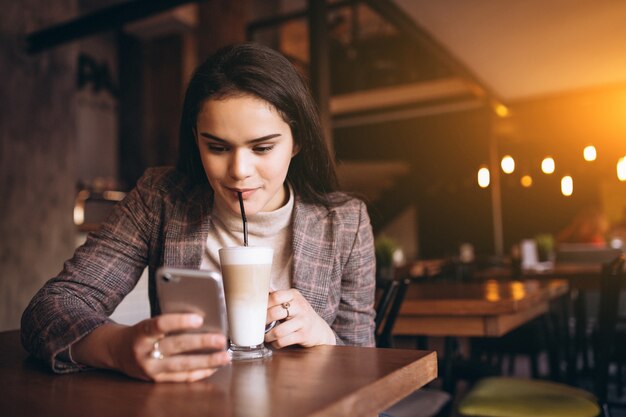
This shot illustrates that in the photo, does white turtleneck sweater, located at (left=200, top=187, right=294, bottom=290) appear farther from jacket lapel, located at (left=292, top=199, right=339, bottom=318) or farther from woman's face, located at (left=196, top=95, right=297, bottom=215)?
woman's face, located at (left=196, top=95, right=297, bottom=215)

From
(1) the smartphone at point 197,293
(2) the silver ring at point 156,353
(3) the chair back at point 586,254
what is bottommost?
(3) the chair back at point 586,254

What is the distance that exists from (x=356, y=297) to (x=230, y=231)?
371 mm

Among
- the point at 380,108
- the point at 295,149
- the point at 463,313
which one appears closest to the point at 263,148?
the point at 295,149

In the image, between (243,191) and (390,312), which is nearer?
(243,191)

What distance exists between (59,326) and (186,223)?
43 cm

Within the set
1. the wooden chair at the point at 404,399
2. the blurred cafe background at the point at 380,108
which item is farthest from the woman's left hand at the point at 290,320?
the wooden chair at the point at 404,399

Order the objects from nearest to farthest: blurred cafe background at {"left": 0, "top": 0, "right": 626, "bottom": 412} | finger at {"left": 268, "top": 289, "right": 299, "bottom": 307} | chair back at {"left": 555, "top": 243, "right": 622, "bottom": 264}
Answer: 1. finger at {"left": 268, "top": 289, "right": 299, "bottom": 307}
2. blurred cafe background at {"left": 0, "top": 0, "right": 626, "bottom": 412}
3. chair back at {"left": 555, "top": 243, "right": 622, "bottom": 264}

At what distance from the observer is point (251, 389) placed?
792mm

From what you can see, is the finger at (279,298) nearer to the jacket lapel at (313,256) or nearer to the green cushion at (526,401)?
the jacket lapel at (313,256)

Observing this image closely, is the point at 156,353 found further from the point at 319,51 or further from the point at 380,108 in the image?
the point at 380,108

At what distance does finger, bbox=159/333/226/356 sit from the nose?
0.44 metres

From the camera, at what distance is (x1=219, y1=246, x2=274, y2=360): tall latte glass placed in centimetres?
95

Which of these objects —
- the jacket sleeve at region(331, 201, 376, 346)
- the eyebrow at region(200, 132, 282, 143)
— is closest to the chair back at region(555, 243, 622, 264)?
the jacket sleeve at region(331, 201, 376, 346)

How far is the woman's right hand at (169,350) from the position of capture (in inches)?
30.9
